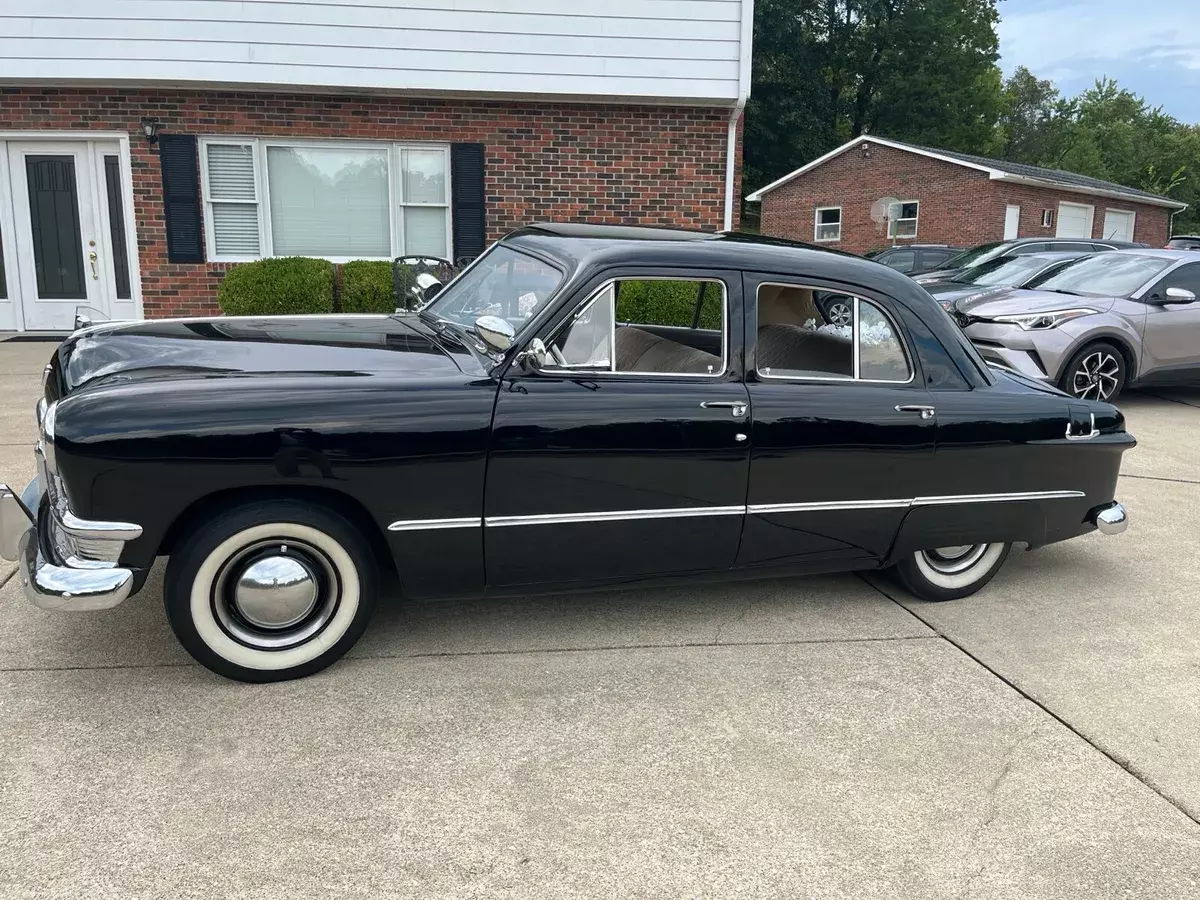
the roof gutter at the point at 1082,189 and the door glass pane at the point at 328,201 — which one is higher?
the roof gutter at the point at 1082,189

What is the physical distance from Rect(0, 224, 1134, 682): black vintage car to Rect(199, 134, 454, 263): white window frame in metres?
7.40

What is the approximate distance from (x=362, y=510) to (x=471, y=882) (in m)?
1.38

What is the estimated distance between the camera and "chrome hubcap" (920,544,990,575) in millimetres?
4348

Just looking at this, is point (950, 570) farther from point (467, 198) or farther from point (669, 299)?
point (467, 198)

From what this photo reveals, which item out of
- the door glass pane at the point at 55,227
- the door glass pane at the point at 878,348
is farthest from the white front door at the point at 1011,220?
the door glass pane at the point at 878,348

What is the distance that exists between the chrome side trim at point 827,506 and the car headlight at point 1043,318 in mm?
5309

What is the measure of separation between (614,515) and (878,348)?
1.32 m

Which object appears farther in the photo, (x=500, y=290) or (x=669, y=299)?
(x=500, y=290)

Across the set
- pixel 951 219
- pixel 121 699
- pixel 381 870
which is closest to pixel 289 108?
pixel 121 699

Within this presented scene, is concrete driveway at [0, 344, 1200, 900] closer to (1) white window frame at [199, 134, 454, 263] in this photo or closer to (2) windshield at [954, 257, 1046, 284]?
(2) windshield at [954, 257, 1046, 284]

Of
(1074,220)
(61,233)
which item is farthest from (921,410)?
(1074,220)

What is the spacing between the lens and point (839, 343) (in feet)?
13.1

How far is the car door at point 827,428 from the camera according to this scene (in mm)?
3773

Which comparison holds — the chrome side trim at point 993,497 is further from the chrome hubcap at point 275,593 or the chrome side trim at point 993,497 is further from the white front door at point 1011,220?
the white front door at point 1011,220
